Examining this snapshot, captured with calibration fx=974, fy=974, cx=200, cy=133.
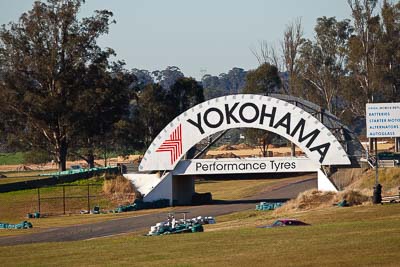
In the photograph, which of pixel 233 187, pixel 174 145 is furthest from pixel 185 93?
pixel 174 145

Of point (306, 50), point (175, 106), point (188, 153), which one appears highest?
point (306, 50)

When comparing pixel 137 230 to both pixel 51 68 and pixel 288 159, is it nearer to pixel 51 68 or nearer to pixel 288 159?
pixel 288 159

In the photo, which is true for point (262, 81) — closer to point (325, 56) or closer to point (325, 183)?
point (325, 56)

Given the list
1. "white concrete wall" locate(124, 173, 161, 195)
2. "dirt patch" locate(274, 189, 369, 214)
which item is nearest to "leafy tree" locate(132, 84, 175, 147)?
"white concrete wall" locate(124, 173, 161, 195)

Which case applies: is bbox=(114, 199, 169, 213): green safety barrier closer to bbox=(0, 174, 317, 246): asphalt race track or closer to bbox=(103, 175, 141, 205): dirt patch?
bbox=(103, 175, 141, 205): dirt patch

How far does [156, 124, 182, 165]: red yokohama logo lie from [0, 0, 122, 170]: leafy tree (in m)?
30.4

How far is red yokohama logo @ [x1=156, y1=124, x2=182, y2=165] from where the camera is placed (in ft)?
202

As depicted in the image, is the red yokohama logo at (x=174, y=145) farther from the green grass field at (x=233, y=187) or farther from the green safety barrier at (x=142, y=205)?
the green grass field at (x=233, y=187)

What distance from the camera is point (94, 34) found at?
95438mm

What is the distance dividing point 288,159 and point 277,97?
14.0ft

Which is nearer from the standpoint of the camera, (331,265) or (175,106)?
(331,265)

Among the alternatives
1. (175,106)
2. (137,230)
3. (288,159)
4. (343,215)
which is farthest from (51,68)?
(343,215)

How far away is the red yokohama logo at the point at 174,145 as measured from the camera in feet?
202

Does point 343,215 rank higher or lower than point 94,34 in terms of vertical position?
lower
